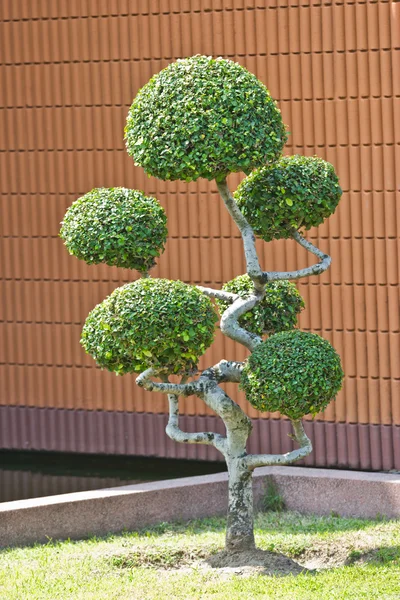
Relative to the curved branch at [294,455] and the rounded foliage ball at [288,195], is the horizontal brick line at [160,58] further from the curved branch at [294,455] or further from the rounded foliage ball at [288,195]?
the curved branch at [294,455]

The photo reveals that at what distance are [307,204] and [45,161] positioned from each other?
13.2ft

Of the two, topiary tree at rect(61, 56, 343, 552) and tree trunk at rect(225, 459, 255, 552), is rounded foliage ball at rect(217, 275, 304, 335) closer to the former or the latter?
topiary tree at rect(61, 56, 343, 552)

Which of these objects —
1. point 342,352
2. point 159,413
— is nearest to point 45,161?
point 159,413

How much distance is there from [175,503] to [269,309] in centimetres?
152

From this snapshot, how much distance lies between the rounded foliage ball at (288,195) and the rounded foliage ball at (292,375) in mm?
580

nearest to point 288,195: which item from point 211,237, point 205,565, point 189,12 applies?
point 205,565

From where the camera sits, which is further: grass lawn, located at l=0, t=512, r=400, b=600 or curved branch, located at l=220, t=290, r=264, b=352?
curved branch, located at l=220, t=290, r=264, b=352

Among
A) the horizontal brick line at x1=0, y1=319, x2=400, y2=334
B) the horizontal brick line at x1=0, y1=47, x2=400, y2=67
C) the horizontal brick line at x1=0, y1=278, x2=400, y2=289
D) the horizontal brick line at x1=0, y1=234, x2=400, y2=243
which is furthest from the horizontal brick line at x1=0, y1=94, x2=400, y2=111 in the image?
the horizontal brick line at x1=0, y1=319, x2=400, y2=334

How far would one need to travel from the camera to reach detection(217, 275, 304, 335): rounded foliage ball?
640 centimetres

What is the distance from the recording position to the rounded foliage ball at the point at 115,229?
595cm

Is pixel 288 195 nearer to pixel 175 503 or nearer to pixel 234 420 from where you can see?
pixel 234 420

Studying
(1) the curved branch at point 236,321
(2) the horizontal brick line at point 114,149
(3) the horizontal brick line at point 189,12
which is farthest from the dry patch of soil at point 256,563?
(3) the horizontal brick line at point 189,12

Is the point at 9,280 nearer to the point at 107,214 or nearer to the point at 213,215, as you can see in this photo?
the point at 213,215

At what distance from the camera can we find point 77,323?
9.41 m
